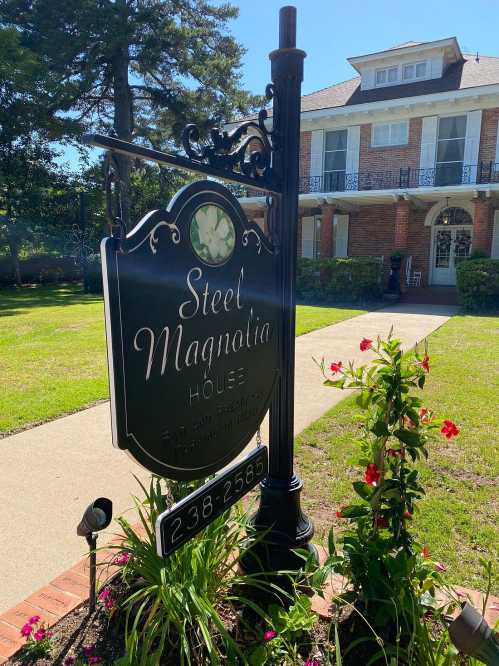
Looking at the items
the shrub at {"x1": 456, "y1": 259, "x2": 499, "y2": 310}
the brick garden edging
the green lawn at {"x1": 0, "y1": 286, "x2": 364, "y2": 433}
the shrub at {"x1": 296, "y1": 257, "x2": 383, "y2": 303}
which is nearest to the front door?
the shrub at {"x1": 296, "y1": 257, "x2": 383, "y2": 303}

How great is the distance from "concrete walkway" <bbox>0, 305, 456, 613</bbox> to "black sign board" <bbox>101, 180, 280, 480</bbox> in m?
1.44

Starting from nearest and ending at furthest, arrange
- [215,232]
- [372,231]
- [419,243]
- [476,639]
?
[476,639], [215,232], [419,243], [372,231]

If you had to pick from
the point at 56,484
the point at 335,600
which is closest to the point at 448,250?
the point at 56,484

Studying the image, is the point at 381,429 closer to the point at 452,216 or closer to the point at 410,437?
the point at 410,437

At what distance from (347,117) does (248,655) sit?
65.3ft

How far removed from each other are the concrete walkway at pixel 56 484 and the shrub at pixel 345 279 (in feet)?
34.1

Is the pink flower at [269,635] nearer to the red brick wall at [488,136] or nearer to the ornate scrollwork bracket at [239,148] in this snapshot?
the ornate scrollwork bracket at [239,148]

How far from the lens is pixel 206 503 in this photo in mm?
1725

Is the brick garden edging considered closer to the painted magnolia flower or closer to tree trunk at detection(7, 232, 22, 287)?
the painted magnolia flower

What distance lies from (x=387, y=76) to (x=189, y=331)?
2164 centimetres

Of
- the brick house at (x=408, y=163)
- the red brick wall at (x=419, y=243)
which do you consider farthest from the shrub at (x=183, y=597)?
the red brick wall at (x=419, y=243)

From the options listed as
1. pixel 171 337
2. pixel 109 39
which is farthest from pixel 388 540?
pixel 109 39

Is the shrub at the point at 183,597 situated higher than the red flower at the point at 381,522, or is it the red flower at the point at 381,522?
the red flower at the point at 381,522

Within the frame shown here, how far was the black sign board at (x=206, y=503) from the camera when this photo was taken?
1.52 metres
